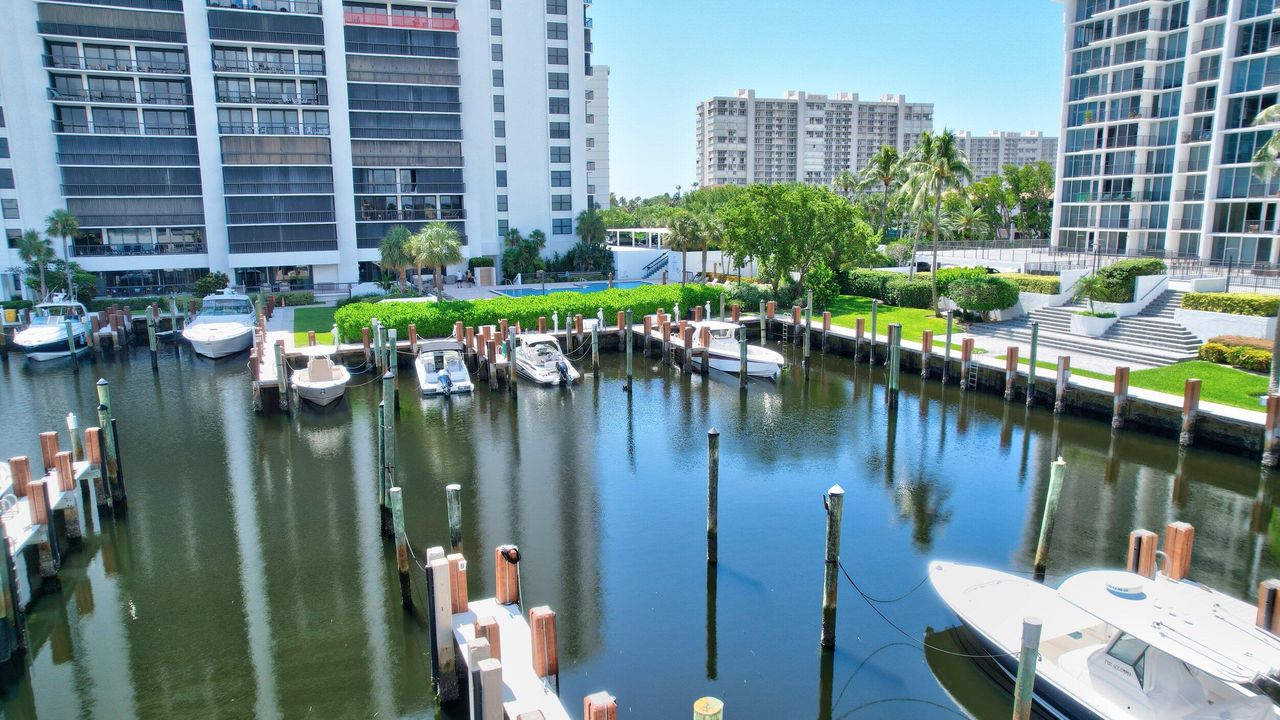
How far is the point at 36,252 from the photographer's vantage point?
49.9 metres

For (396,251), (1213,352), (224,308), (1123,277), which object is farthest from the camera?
(396,251)

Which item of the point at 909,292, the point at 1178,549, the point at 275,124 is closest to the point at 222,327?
the point at 275,124

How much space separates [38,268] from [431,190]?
25612 millimetres

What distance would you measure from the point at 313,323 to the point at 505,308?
1238 cm

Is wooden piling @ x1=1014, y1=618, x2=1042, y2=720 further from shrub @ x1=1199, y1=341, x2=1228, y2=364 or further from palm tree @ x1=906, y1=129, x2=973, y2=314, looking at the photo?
palm tree @ x1=906, y1=129, x2=973, y2=314

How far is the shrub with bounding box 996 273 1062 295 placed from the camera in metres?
40.1

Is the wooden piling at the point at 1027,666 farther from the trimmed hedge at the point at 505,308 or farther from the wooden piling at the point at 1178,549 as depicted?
the trimmed hedge at the point at 505,308

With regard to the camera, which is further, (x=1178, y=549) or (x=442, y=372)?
(x=442, y=372)

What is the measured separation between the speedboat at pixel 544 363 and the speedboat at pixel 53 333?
73.8 feet

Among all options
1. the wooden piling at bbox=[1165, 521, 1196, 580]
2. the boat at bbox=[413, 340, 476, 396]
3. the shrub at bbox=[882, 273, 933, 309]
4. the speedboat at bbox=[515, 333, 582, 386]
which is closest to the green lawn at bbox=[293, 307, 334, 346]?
the boat at bbox=[413, 340, 476, 396]

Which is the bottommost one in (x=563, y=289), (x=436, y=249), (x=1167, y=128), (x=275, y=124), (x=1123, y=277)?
(x=563, y=289)

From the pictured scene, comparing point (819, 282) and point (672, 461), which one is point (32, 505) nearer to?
point (672, 461)

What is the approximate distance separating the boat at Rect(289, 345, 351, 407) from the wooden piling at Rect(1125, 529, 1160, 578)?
1016 inches

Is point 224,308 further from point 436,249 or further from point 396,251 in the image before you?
point 436,249
